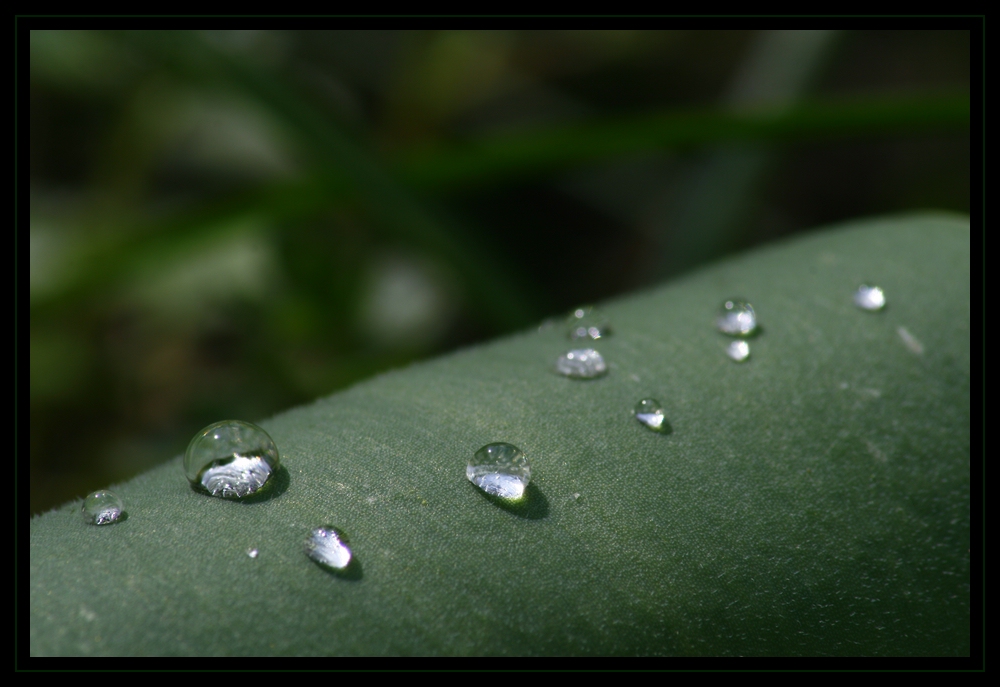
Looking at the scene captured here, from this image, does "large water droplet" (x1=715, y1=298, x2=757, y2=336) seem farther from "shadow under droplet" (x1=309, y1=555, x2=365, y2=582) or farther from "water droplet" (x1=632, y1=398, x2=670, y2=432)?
"shadow under droplet" (x1=309, y1=555, x2=365, y2=582)

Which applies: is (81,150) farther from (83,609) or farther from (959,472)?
(959,472)

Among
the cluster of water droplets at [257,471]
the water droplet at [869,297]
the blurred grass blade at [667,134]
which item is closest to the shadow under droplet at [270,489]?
the cluster of water droplets at [257,471]

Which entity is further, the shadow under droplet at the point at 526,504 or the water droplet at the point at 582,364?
the water droplet at the point at 582,364

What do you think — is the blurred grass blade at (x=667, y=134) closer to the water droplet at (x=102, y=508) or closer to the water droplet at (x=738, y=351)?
the water droplet at (x=738, y=351)

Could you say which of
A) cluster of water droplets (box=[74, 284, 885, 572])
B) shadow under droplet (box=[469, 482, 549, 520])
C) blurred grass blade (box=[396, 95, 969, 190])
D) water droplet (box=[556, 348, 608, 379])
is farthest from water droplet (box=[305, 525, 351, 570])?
blurred grass blade (box=[396, 95, 969, 190])

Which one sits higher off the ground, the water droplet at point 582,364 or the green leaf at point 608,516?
the water droplet at point 582,364

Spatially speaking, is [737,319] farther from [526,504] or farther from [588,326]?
[526,504]

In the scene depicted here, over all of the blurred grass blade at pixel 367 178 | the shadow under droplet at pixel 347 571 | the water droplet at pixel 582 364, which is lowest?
the shadow under droplet at pixel 347 571
